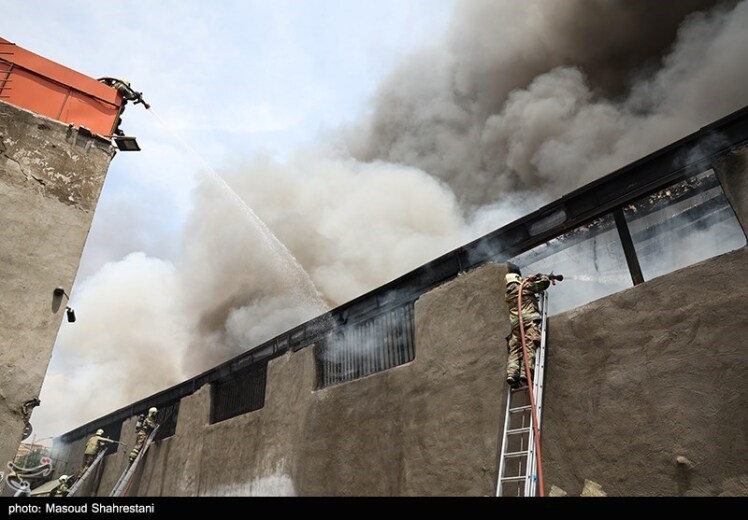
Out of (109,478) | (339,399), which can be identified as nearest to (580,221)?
(339,399)

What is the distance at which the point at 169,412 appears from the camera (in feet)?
42.0

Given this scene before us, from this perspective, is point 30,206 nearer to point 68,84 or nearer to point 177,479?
point 68,84

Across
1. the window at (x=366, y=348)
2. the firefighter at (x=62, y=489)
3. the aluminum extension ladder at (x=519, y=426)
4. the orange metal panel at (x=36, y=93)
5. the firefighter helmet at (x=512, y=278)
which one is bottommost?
the aluminum extension ladder at (x=519, y=426)

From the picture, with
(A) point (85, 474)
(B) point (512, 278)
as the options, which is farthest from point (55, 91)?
(A) point (85, 474)

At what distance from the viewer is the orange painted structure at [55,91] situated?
725cm

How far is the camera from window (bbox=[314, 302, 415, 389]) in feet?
22.9

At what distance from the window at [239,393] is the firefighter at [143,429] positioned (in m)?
3.05

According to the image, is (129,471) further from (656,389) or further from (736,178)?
(736,178)

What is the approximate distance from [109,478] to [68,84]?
11477 mm

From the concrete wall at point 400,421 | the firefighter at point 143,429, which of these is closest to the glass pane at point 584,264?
→ the concrete wall at point 400,421

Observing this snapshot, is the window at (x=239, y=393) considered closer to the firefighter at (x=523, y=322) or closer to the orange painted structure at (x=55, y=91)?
the orange painted structure at (x=55, y=91)

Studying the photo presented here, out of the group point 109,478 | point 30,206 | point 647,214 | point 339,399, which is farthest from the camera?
point 109,478

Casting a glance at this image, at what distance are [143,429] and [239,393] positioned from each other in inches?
176

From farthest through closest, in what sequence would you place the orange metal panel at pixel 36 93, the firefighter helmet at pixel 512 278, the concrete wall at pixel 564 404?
the orange metal panel at pixel 36 93 < the firefighter helmet at pixel 512 278 < the concrete wall at pixel 564 404
